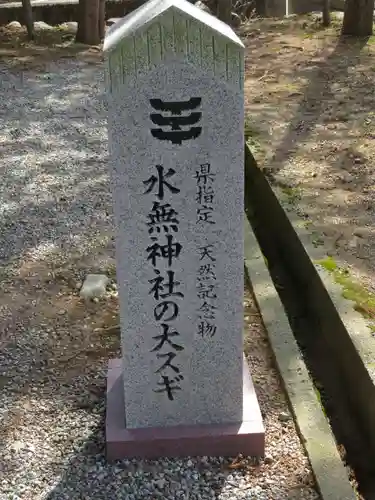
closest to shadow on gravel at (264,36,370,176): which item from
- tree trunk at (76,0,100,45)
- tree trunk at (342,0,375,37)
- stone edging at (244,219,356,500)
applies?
tree trunk at (342,0,375,37)

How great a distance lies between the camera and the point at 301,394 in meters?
3.47

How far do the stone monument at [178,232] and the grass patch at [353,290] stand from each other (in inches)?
37.1

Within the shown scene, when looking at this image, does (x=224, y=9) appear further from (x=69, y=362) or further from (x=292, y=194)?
(x=69, y=362)

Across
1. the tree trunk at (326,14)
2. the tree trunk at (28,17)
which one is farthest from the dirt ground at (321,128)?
the tree trunk at (28,17)

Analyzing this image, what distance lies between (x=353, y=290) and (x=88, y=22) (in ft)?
21.5

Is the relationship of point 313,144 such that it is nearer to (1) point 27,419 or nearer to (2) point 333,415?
(2) point 333,415

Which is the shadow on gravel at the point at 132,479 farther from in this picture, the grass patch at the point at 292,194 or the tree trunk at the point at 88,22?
the tree trunk at the point at 88,22

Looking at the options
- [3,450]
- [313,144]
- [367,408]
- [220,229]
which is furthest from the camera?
[313,144]

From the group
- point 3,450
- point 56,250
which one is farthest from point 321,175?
point 3,450

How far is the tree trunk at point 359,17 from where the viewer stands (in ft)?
30.0

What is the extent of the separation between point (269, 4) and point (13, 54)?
426 centimetres

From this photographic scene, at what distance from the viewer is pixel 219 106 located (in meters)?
2.61

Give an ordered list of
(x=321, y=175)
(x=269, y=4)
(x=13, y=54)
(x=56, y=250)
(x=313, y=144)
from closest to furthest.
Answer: (x=56, y=250) < (x=321, y=175) < (x=313, y=144) < (x=13, y=54) < (x=269, y=4)

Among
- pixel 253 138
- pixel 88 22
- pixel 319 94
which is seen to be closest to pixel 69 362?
pixel 253 138
